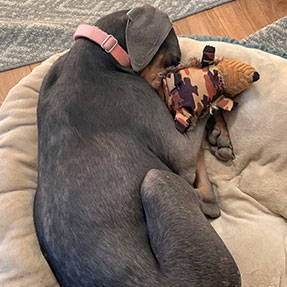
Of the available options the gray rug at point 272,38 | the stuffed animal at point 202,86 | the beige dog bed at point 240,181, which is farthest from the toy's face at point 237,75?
the gray rug at point 272,38

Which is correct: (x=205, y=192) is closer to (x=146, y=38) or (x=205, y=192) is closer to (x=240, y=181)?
(x=240, y=181)

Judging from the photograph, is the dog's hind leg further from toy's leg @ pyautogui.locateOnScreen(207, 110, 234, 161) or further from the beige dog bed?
toy's leg @ pyautogui.locateOnScreen(207, 110, 234, 161)

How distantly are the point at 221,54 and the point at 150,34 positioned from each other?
0.57 metres

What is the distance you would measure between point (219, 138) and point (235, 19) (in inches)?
59.5

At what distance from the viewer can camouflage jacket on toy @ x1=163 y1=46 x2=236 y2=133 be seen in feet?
6.93

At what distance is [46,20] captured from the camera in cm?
345

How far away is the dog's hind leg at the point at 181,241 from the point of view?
1.65 metres

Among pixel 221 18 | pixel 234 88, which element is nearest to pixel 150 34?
pixel 234 88

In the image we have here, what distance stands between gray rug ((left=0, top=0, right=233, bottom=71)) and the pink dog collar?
123 cm

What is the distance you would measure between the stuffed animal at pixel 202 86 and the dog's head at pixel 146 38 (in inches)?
3.8

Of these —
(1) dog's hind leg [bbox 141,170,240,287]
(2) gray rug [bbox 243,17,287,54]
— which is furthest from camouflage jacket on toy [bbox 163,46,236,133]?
(2) gray rug [bbox 243,17,287,54]

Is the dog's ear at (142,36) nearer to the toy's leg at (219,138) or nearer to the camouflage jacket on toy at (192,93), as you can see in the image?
the camouflage jacket on toy at (192,93)

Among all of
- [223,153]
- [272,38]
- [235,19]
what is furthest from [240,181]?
[235,19]

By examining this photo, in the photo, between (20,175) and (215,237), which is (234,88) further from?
(20,175)
